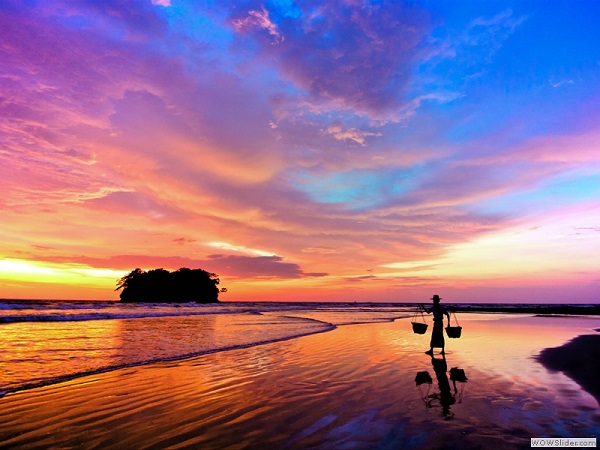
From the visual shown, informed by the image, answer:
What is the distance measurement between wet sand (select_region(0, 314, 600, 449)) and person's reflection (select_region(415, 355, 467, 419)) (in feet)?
0.36

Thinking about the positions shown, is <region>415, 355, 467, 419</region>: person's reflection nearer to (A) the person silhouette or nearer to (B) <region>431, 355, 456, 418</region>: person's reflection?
(B) <region>431, 355, 456, 418</region>: person's reflection

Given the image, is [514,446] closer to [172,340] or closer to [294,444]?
[294,444]

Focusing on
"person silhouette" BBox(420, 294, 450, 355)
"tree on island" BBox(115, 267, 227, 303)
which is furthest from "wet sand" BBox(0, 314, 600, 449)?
"tree on island" BBox(115, 267, 227, 303)

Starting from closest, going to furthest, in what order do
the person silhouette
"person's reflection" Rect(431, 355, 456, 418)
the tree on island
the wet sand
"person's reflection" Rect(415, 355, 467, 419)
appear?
1. the wet sand
2. "person's reflection" Rect(431, 355, 456, 418)
3. "person's reflection" Rect(415, 355, 467, 419)
4. the person silhouette
5. the tree on island

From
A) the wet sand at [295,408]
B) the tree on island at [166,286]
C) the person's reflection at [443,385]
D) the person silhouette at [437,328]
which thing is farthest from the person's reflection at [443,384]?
the tree on island at [166,286]

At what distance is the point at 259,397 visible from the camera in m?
9.21

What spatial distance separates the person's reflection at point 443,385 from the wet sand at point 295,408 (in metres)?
0.11

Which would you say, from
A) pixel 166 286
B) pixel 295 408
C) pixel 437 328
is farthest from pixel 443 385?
pixel 166 286

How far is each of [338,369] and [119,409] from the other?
7280 millimetres

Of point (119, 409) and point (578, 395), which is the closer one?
point (119, 409)

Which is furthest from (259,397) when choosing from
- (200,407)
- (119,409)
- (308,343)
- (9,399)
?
(308,343)

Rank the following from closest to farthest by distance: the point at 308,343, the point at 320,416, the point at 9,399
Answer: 1. the point at 320,416
2. the point at 9,399
3. the point at 308,343

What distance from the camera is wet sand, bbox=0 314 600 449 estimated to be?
252 inches

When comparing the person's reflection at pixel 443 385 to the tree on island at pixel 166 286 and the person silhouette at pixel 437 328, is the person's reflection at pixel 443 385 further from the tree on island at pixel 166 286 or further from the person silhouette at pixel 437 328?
the tree on island at pixel 166 286
